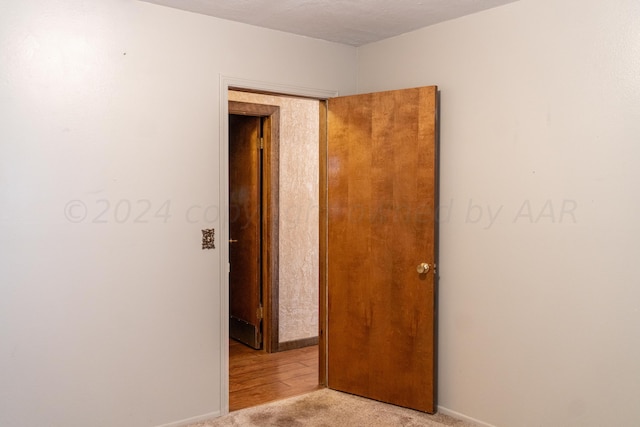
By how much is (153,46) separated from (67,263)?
1317mm

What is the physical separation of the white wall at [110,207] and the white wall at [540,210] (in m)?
1.44

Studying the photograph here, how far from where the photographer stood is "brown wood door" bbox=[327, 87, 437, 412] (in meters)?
3.46

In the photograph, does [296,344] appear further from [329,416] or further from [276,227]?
[329,416]

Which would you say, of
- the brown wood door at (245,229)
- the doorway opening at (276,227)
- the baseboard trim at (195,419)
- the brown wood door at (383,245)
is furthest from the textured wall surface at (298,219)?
the baseboard trim at (195,419)

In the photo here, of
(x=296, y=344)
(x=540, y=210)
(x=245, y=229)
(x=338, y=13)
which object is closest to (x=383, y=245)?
(x=540, y=210)

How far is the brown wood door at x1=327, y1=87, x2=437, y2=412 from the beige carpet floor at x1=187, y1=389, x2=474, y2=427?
0.34ft

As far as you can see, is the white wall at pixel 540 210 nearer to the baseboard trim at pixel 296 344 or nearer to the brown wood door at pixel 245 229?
the baseboard trim at pixel 296 344

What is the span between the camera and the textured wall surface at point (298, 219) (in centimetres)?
502

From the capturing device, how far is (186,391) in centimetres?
332

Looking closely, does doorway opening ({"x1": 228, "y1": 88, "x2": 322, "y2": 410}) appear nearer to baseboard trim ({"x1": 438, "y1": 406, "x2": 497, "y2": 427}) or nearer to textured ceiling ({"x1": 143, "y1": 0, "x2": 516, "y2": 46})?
textured ceiling ({"x1": 143, "y1": 0, "x2": 516, "y2": 46})

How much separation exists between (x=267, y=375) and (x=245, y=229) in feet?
4.96

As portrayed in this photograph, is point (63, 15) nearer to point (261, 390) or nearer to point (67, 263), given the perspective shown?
point (67, 263)

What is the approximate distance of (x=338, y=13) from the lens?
129 inches

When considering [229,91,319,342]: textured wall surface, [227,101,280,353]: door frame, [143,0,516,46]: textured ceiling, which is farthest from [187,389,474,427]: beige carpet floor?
[143,0,516,46]: textured ceiling
